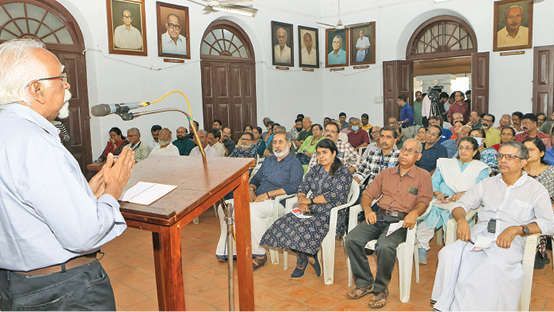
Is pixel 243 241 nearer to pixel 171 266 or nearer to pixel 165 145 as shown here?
pixel 171 266

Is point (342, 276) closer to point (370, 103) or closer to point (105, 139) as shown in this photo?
point (105, 139)

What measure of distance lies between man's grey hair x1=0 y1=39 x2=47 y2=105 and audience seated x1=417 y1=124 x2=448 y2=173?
4.20 metres

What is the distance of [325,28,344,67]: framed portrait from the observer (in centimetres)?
1094

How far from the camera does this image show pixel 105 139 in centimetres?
736

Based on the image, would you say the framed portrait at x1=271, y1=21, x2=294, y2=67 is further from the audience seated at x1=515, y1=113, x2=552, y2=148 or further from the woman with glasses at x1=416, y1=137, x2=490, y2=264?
the woman with glasses at x1=416, y1=137, x2=490, y2=264

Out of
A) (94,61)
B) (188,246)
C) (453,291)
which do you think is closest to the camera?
(453,291)

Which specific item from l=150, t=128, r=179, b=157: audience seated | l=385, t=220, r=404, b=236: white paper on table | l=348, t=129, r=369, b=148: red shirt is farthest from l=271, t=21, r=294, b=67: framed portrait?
l=385, t=220, r=404, b=236: white paper on table

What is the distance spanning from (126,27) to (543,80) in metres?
7.59

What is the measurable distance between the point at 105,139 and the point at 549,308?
21.1ft

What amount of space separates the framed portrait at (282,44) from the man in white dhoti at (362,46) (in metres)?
1.57

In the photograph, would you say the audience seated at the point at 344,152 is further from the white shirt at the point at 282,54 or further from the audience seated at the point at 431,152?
the white shirt at the point at 282,54

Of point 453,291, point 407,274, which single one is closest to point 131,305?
point 407,274

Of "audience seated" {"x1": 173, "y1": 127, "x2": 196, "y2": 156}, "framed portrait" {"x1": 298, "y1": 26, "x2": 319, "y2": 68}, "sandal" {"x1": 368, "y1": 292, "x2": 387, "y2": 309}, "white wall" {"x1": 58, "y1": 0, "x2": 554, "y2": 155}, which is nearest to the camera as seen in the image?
"sandal" {"x1": 368, "y1": 292, "x2": 387, "y2": 309}

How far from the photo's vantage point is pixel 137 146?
243 inches
